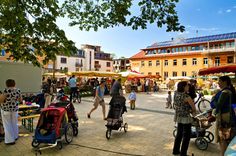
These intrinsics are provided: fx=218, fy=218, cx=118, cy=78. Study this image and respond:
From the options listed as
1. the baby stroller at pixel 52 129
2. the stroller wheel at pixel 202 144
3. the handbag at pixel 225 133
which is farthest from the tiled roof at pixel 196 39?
the baby stroller at pixel 52 129

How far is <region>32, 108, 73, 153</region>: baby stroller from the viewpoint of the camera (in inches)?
208

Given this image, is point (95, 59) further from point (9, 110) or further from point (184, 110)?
point (184, 110)

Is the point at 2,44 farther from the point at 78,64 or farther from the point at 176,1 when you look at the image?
the point at 78,64

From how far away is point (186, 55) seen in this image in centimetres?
4478

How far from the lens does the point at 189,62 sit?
146 ft

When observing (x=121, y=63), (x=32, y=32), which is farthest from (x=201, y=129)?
(x=121, y=63)

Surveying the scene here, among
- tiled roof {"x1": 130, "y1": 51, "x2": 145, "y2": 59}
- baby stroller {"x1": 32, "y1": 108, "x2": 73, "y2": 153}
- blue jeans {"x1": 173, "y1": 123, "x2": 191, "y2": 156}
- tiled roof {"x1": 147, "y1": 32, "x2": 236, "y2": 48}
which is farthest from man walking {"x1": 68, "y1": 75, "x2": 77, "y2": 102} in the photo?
tiled roof {"x1": 130, "y1": 51, "x2": 145, "y2": 59}

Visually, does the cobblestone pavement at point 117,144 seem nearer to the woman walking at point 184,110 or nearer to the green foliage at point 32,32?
the woman walking at point 184,110

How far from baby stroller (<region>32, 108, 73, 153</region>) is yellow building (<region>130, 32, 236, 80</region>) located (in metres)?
38.2

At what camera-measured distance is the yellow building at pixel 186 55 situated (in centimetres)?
4012

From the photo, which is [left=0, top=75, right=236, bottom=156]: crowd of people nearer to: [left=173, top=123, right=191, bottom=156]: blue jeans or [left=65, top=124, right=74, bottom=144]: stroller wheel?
[left=173, top=123, right=191, bottom=156]: blue jeans

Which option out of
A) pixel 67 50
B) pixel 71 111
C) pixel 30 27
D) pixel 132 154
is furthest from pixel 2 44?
pixel 132 154

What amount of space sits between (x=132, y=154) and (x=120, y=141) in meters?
1.07

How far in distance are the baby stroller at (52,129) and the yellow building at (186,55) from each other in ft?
125
